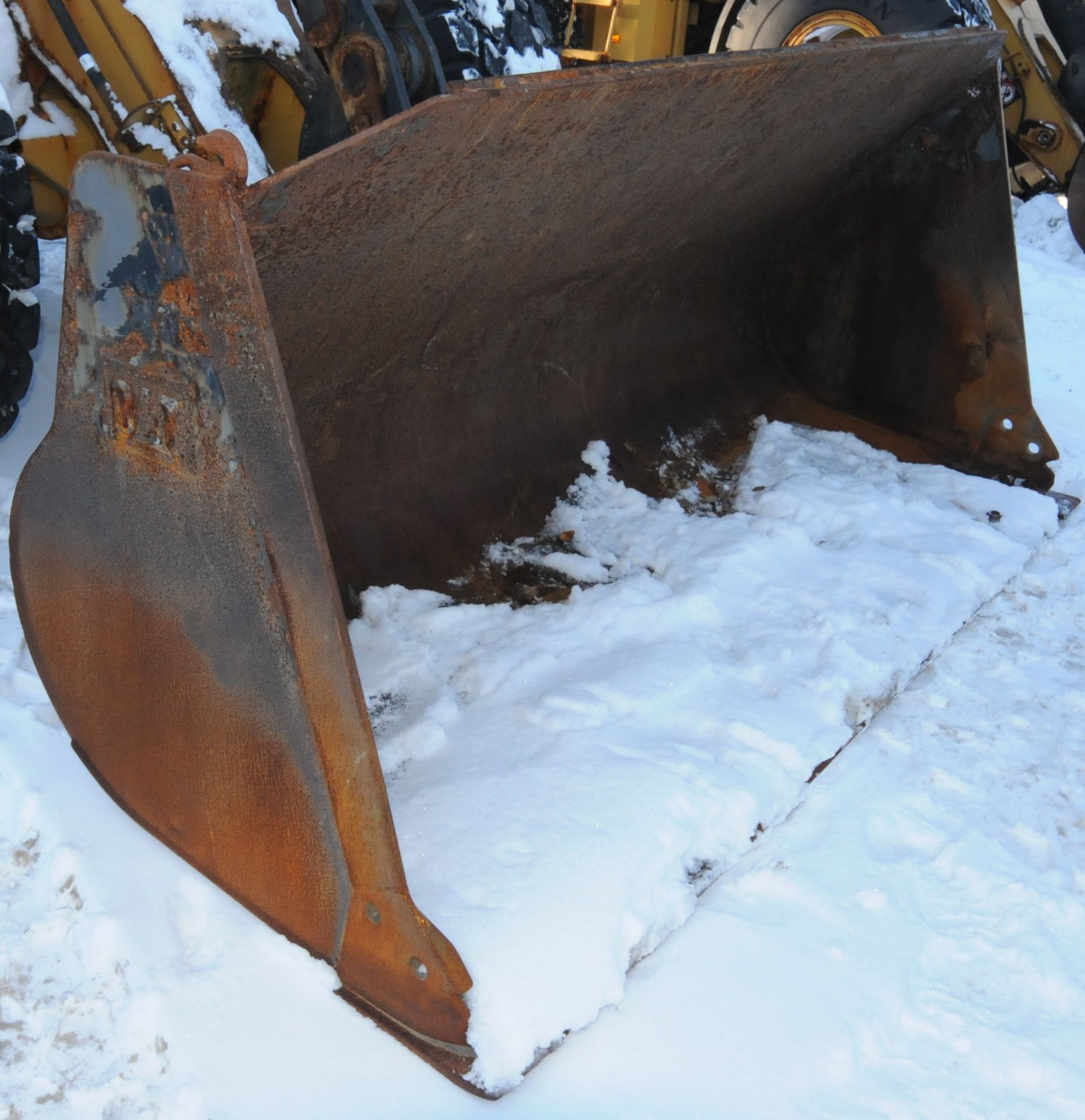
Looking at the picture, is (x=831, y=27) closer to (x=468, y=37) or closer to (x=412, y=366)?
(x=468, y=37)

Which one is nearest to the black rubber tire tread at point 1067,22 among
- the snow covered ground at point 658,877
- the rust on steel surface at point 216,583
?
the snow covered ground at point 658,877

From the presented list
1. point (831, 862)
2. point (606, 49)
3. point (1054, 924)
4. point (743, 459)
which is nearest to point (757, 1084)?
point (831, 862)

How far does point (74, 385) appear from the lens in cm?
143

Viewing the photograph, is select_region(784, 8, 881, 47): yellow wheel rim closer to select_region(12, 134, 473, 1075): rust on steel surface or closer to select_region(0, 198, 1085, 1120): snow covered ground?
select_region(0, 198, 1085, 1120): snow covered ground

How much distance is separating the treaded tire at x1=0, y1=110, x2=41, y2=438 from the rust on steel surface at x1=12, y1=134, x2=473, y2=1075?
105cm

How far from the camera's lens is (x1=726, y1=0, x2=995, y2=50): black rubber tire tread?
3.56 m

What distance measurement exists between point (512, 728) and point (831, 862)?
0.53 meters

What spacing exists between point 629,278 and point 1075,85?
3.73 m

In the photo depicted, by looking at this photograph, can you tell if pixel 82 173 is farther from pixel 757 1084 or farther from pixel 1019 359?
pixel 1019 359

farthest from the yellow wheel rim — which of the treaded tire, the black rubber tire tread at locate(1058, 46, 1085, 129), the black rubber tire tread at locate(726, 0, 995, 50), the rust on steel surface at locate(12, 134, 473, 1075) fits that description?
the rust on steel surface at locate(12, 134, 473, 1075)

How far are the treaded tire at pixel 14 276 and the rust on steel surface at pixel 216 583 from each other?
105 cm

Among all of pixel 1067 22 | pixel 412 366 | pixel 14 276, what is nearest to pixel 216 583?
pixel 412 366

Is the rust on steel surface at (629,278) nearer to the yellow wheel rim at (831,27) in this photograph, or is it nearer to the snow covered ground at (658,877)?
the snow covered ground at (658,877)

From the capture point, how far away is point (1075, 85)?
512 centimetres
